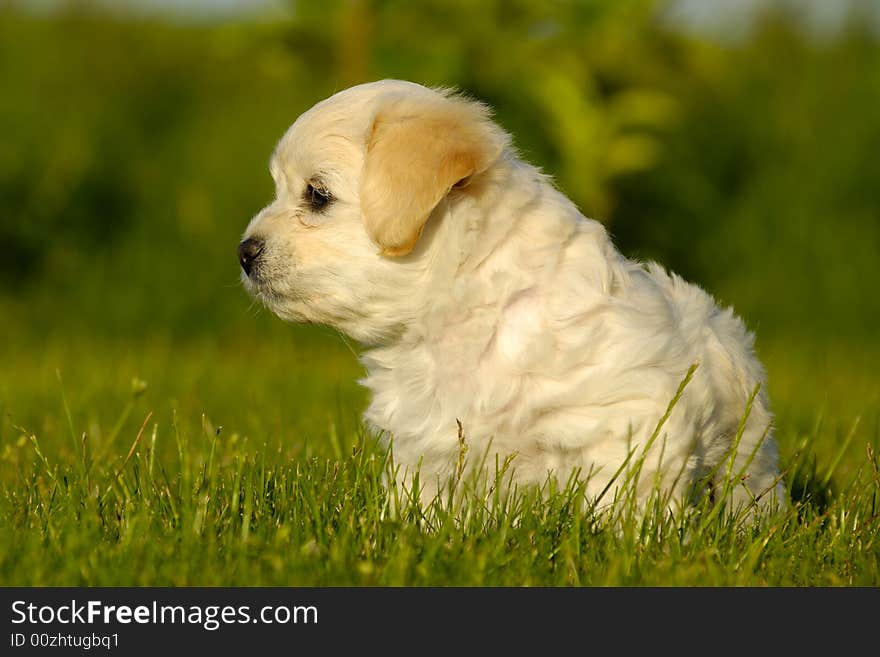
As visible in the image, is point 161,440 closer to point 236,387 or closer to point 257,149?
point 236,387

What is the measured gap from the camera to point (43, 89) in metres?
11.0

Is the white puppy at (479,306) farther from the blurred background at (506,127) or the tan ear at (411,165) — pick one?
the blurred background at (506,127)

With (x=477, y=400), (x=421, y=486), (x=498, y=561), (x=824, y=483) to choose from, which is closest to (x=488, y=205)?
(x=477, y=400)

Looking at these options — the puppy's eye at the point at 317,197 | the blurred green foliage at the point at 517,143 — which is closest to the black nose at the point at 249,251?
the puppy's eye at the point at 317,197

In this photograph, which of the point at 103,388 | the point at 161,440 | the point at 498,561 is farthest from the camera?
the point at 103,388

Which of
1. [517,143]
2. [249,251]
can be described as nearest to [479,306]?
[249,251]

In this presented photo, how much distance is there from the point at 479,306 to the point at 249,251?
0.80 metres

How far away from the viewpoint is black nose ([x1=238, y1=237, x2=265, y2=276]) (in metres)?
3.84

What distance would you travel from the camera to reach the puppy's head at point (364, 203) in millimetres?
3584

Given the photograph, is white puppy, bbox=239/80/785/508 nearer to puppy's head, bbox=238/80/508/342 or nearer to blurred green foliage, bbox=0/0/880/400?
puppy's head, bbox=238/80/508/342

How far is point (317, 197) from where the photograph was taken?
381 centimetres

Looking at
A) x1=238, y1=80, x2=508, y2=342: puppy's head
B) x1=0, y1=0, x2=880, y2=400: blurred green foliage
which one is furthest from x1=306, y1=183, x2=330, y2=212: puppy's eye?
x1=0, y1=0, x2=880, y2=400: blurred green foliage

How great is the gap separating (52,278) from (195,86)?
298 centimetres

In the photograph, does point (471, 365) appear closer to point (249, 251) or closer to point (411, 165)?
point (411, 165)
